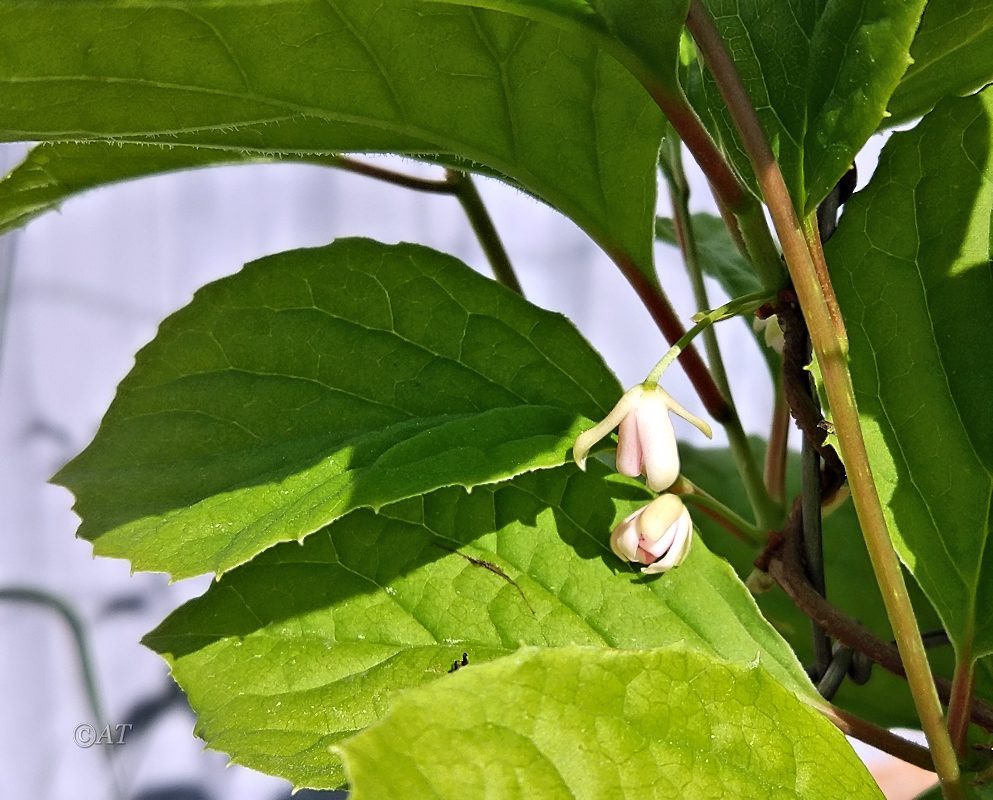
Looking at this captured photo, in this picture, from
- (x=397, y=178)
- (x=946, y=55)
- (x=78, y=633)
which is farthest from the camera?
(x=78, y=633)

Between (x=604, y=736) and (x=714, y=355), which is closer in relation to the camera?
(x=604, y=736)

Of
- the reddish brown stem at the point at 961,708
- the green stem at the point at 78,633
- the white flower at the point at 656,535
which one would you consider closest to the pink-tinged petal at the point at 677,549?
the white flower at the point at 656,535

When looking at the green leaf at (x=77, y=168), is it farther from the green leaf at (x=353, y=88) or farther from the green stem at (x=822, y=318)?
the green stem at (x=822, y=318)

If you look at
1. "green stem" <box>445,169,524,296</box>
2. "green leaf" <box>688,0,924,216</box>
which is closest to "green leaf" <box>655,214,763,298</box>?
"green stem" <box>445,169,524,296</box>

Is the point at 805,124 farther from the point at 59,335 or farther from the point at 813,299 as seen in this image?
the point at 59,335

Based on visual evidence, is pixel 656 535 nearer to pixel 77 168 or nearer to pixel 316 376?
pixel 316 376

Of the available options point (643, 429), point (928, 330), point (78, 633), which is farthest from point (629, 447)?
point (78, 633)

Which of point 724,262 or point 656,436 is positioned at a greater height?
point 724,262

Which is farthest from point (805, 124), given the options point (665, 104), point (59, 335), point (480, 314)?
point (59, 335)
